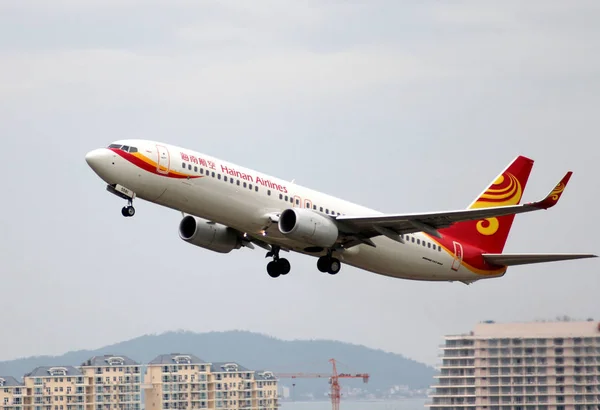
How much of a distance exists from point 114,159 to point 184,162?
267cm

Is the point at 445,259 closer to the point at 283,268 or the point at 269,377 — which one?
the point at 283,268

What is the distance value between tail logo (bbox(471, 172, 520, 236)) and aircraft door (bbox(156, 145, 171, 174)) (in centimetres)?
1797

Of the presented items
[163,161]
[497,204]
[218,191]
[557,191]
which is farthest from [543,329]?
[163,161]

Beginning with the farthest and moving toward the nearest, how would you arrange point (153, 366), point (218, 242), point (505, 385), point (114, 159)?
point (153, 366)
point (505, 385)
point (218, 242)
point (114, 159)

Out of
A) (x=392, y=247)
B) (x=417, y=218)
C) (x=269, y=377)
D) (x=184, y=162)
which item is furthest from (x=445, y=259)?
(x=269, y=377)

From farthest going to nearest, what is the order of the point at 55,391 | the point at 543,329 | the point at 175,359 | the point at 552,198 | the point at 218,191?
the point at 175,359, the point at 55,391, the point at 543,329, the point at 218,191, the point at 552,198

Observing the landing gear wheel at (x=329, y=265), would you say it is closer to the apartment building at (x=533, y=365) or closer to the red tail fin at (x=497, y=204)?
the red tail fin at (x=497, y=204)

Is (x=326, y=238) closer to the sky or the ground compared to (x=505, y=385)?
closer to the sky

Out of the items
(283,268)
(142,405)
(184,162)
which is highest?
(184,162)

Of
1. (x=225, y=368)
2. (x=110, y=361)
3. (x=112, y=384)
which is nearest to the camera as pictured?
(x=112, y=384)

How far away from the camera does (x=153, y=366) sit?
114 m

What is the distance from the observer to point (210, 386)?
11481 cm

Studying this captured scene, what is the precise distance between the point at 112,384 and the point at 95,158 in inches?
2755

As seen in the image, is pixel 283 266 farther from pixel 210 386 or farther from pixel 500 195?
pixel 210 386
